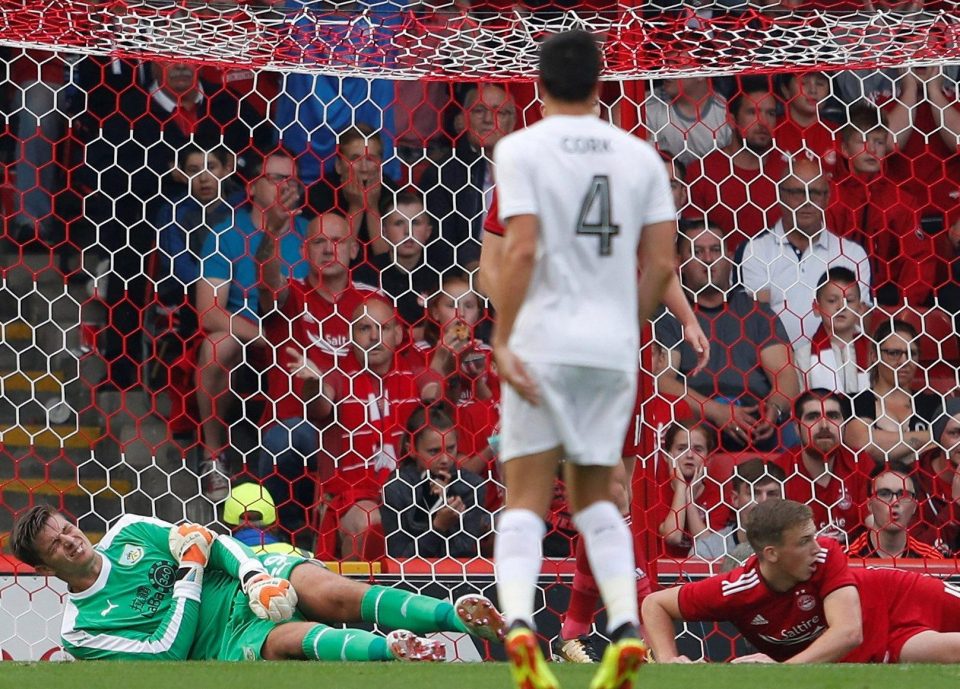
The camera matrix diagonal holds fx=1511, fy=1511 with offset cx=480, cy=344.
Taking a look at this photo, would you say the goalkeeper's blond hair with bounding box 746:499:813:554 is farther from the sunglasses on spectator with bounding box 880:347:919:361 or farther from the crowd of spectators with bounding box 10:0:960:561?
the sunglasses on spectator with bounding box 880:347:919:361

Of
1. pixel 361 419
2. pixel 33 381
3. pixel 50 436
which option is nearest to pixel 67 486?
pixel 50 436

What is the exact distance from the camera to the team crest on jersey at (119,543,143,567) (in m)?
5.11

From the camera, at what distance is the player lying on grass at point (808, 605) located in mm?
4523

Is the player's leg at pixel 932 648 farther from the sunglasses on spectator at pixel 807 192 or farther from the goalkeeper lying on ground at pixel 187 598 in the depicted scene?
the sunglasses on spectator at pixel 807 192

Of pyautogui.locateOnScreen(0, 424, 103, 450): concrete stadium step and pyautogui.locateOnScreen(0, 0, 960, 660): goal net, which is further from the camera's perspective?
pyautogui.locateOnScreen(0, 424, 103, 450): concrete stadium step

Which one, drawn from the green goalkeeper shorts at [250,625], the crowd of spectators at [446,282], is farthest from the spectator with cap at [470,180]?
the green goalkeeper shorts at [250,625]

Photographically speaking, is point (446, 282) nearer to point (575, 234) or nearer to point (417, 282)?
point (417, 282)

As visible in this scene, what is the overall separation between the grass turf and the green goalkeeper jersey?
688mm

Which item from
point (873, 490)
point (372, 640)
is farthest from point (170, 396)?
point (873, 490)

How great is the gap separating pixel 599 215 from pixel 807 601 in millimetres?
2149

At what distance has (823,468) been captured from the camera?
6.23 meters

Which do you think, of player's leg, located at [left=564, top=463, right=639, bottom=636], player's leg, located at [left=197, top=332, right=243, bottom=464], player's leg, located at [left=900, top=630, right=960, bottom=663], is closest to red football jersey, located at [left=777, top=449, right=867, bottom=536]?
player's leg, located at [left=900, top=630, right=960, bottom=663]

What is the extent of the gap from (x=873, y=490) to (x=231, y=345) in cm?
274

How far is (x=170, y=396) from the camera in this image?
21.4 feet
